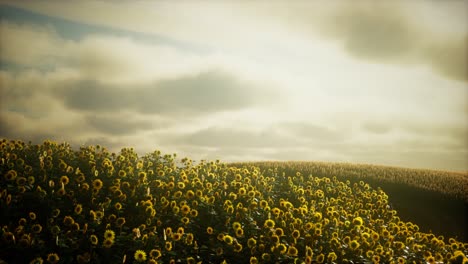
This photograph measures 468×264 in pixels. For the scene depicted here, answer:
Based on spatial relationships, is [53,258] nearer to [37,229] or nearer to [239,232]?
[37,229]

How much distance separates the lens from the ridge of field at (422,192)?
17688 millimetres

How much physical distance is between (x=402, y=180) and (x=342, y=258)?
584 inches

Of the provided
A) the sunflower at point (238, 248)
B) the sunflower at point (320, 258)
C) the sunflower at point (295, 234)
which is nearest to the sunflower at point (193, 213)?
the sunflower at point (238, 248)

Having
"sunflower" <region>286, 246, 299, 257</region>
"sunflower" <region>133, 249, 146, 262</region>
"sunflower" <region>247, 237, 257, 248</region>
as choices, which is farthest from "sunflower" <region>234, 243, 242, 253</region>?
"sunflower" <region>133, 249, 146, 262</region>

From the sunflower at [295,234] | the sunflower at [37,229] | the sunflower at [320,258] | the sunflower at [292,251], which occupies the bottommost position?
the sunflower at [320,258]

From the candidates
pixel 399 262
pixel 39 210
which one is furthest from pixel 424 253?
pixel 39 210

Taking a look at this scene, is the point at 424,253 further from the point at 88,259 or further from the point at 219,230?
the point at 88,259

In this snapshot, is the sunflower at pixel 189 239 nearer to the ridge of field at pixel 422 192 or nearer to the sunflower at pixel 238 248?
the sunflower at pixel 238 248

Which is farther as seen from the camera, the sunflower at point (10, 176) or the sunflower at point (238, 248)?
the sunflower at point (10, 176)

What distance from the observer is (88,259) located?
6555mm

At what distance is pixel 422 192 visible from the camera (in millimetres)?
19906

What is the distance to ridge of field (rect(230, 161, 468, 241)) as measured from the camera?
58.0ft

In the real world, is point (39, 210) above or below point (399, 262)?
above

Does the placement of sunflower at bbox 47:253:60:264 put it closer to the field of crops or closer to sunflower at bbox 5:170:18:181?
the field of crops
